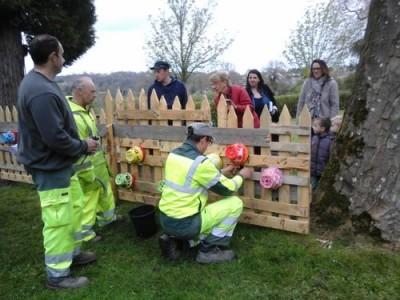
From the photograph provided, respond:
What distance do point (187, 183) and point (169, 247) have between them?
0.76 meters

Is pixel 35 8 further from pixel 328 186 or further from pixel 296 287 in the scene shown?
pixel 296 287

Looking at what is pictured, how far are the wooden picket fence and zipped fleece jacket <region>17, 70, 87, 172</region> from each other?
1762 mm

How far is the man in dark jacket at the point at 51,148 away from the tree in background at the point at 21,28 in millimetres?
4256

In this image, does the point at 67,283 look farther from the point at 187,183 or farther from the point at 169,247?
the point at 187,183

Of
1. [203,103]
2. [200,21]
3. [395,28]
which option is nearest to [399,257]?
[395,28]

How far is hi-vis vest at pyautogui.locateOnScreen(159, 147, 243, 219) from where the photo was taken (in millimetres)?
3617

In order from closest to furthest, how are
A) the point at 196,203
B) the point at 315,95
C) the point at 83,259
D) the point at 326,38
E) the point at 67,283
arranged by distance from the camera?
the point at 67,283
the point at 196,203
the point at 83,259
the point at 315,95
the point at 326,38

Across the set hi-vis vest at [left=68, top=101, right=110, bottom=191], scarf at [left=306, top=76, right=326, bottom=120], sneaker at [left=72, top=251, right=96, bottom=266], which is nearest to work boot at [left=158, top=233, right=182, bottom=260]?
sneaker at [left=72, top=251, right=96, bottom=266]

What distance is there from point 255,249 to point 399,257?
1366 mm

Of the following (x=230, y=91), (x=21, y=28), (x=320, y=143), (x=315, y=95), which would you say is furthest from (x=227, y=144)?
(x=21, y=28)

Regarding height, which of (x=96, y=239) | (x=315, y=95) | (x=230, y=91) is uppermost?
(x=230, y=91)

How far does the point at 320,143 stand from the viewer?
4.96 m

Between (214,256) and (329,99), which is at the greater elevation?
(329,99)

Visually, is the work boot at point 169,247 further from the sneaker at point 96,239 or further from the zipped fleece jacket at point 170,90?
the zipped fleece jacket at point 170,90
